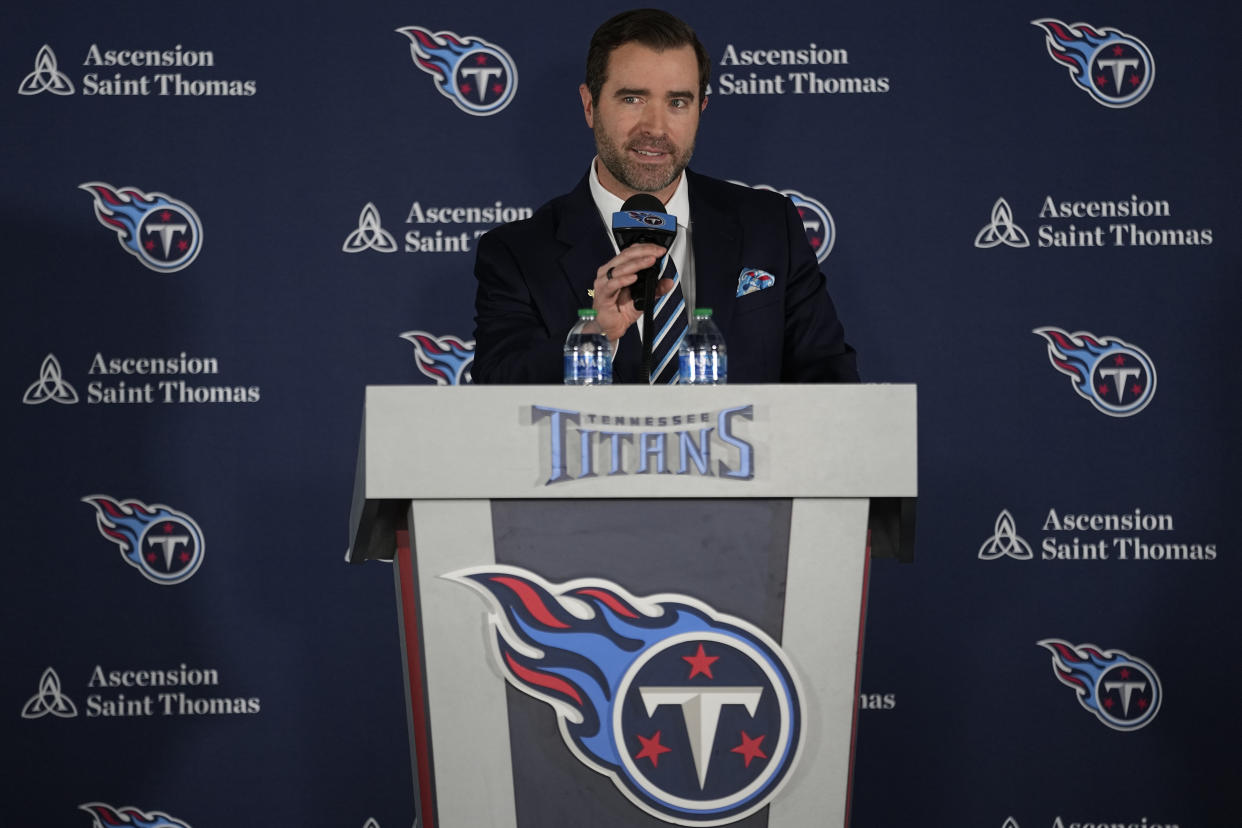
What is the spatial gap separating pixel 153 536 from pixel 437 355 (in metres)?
0.87

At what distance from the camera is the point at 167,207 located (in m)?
3.47

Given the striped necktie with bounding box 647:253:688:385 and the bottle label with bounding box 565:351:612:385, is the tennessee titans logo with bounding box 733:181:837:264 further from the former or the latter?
the bottle label with bounding box 565:351:612:385

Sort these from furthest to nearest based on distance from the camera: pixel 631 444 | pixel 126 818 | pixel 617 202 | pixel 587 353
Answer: pixel 126 818
pixel 617 202
pixel 587 353
pixel 631 444

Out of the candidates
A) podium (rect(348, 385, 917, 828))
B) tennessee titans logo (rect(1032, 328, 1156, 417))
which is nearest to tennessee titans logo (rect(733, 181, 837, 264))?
tennessee titans logo (rect(1032, 328, 1156, 417))

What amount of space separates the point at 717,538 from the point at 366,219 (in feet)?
7.23

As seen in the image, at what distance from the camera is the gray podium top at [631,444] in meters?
1.53

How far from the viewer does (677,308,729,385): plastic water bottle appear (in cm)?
204

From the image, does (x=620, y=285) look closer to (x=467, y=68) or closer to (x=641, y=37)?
(x=641, y=37)

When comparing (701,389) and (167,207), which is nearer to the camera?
(701,389)

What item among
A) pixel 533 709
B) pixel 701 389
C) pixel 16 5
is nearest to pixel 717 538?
pixel 701 389

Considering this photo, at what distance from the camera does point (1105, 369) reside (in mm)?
3438

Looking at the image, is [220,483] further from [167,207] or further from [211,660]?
[167,207]

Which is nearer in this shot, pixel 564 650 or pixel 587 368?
pixel 564 650

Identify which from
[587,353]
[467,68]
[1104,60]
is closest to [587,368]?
[587,353]
